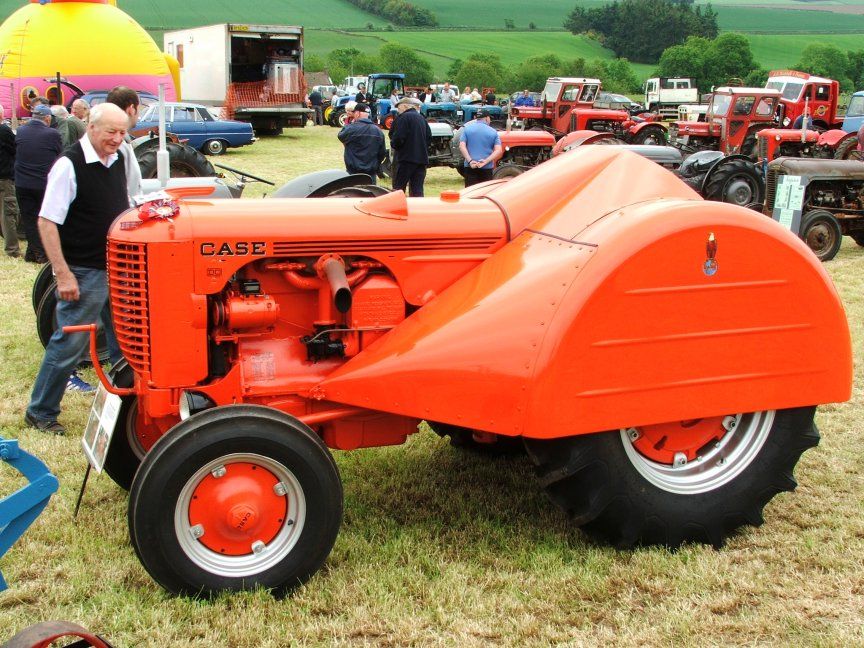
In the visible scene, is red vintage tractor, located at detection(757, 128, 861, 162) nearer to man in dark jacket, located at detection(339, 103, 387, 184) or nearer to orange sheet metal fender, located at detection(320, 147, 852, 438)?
man in dark jacket, located at detection(339, 103, 387, 184)

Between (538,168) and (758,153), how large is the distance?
50.1 ft

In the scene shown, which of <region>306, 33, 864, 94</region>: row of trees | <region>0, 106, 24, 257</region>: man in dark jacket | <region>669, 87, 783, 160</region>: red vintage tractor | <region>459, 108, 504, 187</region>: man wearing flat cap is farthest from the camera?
<region>306, 33, 864, 94</region>: row of trees

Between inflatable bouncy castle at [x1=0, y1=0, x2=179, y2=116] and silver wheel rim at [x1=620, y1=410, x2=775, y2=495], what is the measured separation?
18597 millimetres

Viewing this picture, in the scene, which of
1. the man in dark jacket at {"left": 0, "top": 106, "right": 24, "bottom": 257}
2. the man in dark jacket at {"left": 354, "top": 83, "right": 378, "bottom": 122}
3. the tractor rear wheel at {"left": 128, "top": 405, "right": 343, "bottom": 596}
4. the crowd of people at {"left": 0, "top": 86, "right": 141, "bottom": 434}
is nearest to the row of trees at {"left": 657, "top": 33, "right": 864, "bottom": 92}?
the man in dark jacket at {"left": 354, "top": 83, "right": 378, "bottom": 122}

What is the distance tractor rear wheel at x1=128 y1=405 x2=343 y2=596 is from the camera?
10.5 feet

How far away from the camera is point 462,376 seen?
3.43 metres

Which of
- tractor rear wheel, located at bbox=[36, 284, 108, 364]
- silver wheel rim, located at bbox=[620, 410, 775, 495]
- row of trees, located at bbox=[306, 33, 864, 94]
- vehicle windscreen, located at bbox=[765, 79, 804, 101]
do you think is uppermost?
row of trees, located at bbox=[306, 33, 864, 94]

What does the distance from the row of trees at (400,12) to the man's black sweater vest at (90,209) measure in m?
79.9

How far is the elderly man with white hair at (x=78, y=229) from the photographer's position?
183 inches

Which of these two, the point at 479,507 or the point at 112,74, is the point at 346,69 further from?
the point at 479,507

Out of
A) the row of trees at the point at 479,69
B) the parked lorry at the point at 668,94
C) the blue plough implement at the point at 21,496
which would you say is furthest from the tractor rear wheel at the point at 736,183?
the row of trees at the point at 479,69

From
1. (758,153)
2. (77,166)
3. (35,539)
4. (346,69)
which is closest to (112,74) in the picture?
(758,153)

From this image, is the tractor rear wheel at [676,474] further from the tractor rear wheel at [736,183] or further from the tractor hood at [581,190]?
the tractor rear wheel at [736,183]

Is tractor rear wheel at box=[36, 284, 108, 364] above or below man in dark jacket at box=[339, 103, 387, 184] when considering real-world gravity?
below
